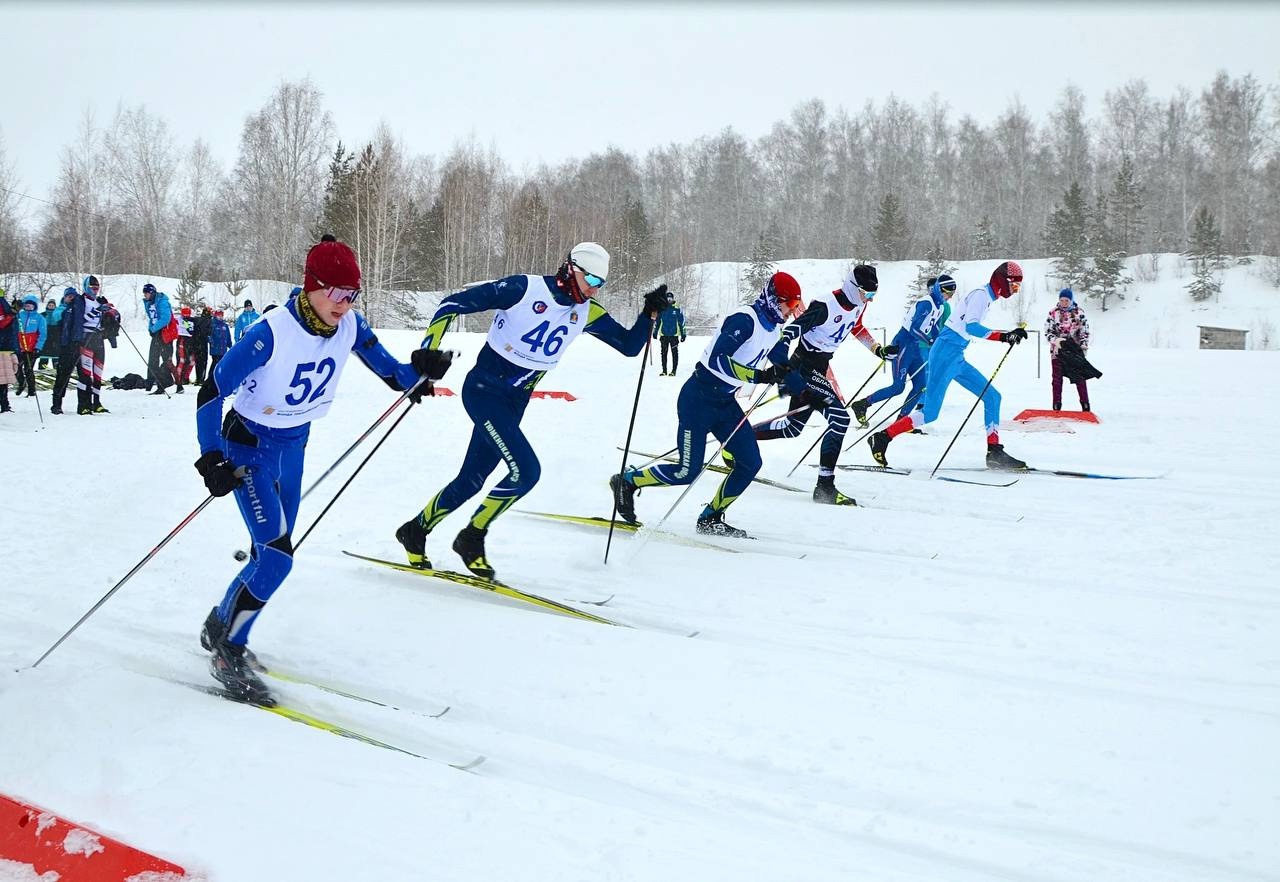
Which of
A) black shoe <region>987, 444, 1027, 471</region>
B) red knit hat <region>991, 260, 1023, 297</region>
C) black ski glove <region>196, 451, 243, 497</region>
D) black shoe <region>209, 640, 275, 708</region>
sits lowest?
black shoe <region>209, 640, 275, 708</region>

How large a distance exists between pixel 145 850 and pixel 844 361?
18789 millimetres

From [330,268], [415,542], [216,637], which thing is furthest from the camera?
[415,542]

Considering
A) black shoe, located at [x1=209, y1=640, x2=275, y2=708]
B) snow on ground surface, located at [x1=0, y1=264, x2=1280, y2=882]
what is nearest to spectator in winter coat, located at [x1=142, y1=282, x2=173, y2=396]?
snow on ground surface, located at [x1=0, y1=264, x2=1280, y2=882]

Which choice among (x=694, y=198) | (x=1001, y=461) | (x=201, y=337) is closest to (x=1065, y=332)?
(x=1001, y=461)

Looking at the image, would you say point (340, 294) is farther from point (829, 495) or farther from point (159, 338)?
point (159, 338)

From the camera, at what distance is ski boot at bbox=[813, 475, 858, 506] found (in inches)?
262

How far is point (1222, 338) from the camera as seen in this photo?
92.5ft

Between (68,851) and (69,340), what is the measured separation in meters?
10.5

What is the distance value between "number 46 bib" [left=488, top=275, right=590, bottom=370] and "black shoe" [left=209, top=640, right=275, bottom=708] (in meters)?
2.00

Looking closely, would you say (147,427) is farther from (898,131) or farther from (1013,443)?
(898,131)

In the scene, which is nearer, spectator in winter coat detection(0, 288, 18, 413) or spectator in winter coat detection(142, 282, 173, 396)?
spectator in winter coat detection(0, 288, 18, 413)

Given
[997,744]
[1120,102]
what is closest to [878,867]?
[997,744]

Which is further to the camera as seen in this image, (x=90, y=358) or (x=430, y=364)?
A: (x=90, y=358)

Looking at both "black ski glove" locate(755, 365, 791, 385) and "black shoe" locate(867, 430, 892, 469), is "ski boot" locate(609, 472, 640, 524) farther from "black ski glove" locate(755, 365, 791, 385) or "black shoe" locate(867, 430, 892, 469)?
"black shoe" locate(867, 430, 892, 469)
